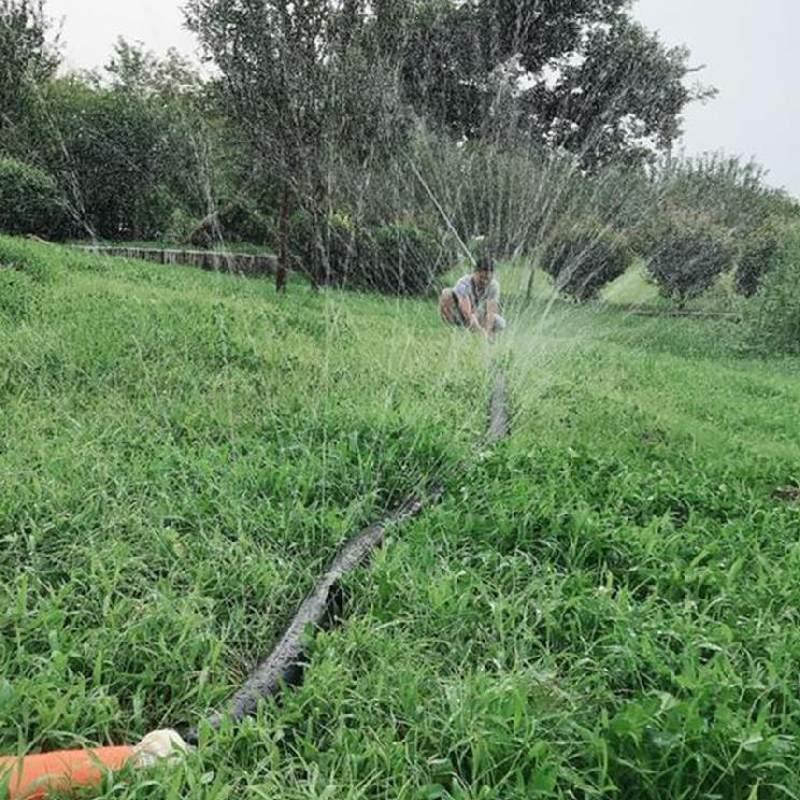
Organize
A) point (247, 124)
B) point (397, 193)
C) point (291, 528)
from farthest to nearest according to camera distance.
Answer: point (397, 193)
point (247, 124)
point (291, 528)

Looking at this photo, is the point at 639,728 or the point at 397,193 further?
the point at 397,193

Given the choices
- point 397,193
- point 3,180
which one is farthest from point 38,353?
point 397,193

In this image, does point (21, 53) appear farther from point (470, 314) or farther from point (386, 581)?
point (386, 581)

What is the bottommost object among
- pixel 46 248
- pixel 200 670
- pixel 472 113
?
pixel 200 670

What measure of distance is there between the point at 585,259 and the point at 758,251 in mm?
5539

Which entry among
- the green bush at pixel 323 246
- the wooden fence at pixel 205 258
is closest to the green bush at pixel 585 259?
the green bush at pixel 323 246

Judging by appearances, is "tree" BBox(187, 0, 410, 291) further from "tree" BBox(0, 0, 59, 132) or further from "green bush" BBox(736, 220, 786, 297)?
"green bush" BBox(736, 220, 786, 297)

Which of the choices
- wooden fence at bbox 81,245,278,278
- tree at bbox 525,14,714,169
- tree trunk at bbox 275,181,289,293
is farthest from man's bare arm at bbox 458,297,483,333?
tree at bbox 525,14,714,169

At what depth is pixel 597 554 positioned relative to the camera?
260cm

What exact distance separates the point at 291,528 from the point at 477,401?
2224 millimetres

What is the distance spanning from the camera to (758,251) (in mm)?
18609

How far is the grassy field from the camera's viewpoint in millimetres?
1615

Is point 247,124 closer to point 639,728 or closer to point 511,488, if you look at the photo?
point 511,488

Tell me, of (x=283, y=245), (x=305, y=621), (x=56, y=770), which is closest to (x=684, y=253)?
(x=283, y=245)
